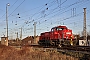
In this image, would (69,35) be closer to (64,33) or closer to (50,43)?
(64,33)

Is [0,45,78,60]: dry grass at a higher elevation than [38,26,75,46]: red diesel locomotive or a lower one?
lower

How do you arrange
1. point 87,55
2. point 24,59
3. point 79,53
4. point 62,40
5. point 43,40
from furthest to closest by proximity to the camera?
point 43,40
point 62,40
point 79,53
point 87,55
point 24,59

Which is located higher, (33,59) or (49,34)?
(49,34)


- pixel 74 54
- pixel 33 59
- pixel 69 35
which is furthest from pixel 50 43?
pixel 33 59

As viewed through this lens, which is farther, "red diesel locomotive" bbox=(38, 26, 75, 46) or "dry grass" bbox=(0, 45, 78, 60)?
"red diesel locomotive" bbox=(38, 26, 75, 46)

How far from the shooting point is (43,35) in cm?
3591

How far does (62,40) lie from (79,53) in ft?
44.1

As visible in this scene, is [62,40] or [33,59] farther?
[62,40]

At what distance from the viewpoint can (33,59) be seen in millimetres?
14133

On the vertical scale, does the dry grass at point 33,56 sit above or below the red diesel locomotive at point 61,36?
below

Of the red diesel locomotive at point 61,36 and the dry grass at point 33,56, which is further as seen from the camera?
the red diesel locomotive at point 61,36

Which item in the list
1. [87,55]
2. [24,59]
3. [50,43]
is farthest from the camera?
[50,43]

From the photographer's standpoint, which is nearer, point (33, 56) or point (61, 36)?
point (33, 56)

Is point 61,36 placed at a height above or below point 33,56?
above
